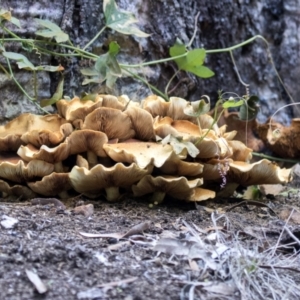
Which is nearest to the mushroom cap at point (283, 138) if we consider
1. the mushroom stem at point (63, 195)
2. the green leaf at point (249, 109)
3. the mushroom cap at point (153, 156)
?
the green leaf at point (249, 109)

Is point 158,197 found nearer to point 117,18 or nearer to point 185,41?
point 117,18

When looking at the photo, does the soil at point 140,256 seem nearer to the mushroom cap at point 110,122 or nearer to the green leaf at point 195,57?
the mushroom cap at point 110,122

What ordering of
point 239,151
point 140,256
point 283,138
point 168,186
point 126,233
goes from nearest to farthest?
point 140,256, point 126,233, point 168,186, point 239,151, point 283,138

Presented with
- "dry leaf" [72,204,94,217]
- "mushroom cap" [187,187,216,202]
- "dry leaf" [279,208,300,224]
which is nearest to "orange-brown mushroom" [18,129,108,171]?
"dry leaf" [72,204,94,217]

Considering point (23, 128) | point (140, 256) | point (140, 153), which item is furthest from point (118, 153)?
point (140, 256)

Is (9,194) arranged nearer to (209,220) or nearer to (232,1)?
(209,220)
